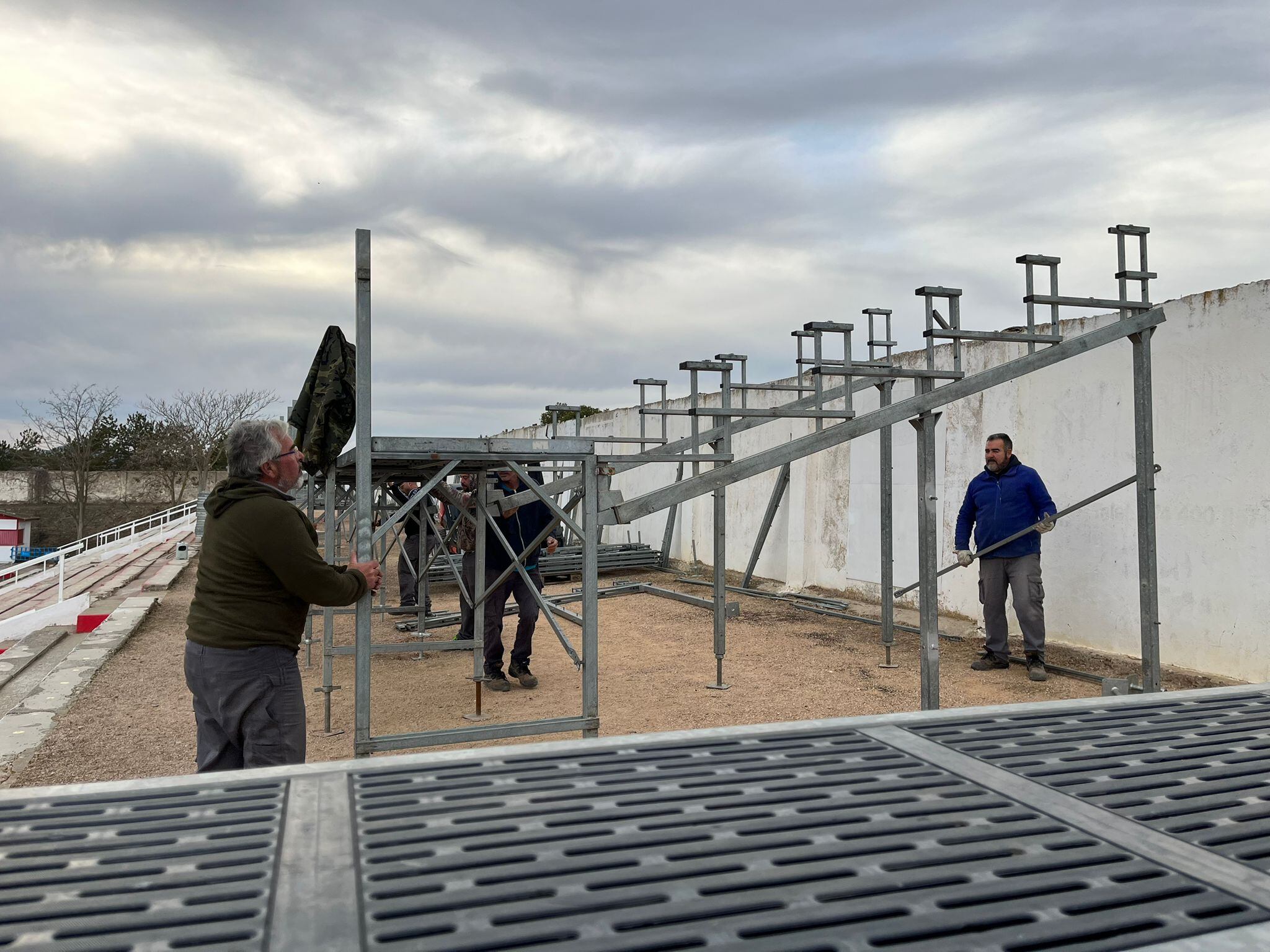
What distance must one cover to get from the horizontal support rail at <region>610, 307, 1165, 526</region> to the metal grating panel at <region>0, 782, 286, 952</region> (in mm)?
3248

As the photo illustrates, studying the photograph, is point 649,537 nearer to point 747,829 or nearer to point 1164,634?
point 1164,634

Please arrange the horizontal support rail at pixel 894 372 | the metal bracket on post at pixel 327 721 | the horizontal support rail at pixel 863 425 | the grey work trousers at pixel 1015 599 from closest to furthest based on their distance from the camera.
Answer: the horizontal support rail at pixel 863 425, the horizontal support rail at pixel 894 372, the metal bracket on post at pixel 327 721, the grey work trousers at pixel 1015 599

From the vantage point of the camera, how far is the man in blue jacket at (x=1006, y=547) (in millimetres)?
7234

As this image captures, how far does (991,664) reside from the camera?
7.47 meters

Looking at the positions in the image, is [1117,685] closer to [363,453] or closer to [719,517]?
[719,517]

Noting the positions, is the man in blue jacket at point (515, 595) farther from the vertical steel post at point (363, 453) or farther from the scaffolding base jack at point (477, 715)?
the vertical steel post at point (363, 453)

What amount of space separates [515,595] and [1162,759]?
19.7 feet

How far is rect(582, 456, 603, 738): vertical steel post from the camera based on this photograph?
14.9 feet

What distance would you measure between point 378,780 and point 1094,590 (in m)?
7.59

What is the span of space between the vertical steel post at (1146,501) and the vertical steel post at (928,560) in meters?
1.63

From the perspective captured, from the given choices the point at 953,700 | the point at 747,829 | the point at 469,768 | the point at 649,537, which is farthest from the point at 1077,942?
the point at 649,537

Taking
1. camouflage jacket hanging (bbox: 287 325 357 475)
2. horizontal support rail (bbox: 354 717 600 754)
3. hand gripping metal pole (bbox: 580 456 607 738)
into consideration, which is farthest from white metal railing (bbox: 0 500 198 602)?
hand gripping metal pole (bbox: 580 456 607 738)

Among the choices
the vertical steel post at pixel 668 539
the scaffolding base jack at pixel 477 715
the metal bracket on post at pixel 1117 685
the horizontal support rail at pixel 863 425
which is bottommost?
the scaffolding base jack at pixel 477 715

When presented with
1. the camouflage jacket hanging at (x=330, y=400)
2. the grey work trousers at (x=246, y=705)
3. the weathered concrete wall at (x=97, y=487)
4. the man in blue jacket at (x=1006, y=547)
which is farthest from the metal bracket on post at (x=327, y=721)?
the weathered concrete wall at (x=97, y=487)
